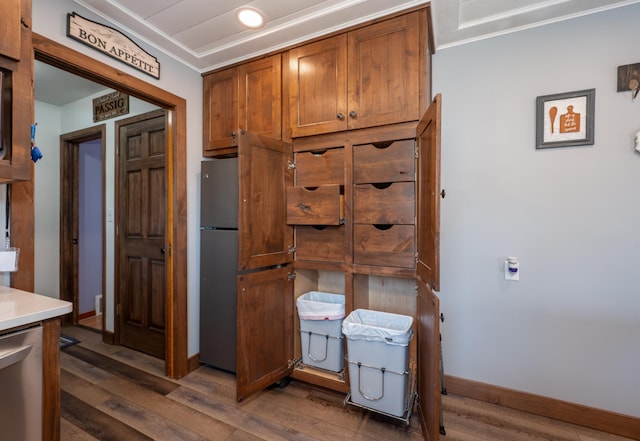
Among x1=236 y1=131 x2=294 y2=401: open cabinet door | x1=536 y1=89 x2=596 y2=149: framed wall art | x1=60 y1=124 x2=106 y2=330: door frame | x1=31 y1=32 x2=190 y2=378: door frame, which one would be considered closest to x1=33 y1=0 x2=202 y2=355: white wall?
x1=31 y1=32 x2=190 y2=378: door frame

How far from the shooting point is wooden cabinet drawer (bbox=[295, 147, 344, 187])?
6.70 feet

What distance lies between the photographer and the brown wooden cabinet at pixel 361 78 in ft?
5.76

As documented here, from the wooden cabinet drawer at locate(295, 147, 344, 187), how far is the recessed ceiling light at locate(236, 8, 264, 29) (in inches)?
34.1

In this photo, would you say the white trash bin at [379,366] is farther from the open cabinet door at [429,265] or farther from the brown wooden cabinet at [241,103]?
the brown wooden cabinet at [241,103]

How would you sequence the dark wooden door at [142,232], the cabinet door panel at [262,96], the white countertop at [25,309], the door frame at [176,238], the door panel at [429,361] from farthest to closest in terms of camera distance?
the dark wooden door at [142,232] → the door frame at [176,238] → the cabinet door panel at [262,96] → the door panel at [429,361] → the white countertop at [25,309]

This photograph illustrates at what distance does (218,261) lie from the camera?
2.36 meters

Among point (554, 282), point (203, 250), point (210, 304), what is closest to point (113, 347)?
point (210, 304)

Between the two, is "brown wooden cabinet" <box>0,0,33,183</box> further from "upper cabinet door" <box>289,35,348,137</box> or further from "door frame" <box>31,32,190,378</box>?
"upper cabinet door" <box>289,35,348,137</box>

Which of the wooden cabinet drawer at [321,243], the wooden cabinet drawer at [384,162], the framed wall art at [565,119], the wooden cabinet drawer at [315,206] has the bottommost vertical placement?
the wooden cabinet drawer at [321,243]

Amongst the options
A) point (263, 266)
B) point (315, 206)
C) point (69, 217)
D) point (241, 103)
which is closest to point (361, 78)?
point (315, 206)

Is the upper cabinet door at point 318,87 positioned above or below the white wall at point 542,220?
above

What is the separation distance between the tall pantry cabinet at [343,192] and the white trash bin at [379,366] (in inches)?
4.8

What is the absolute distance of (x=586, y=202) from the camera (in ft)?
5.80

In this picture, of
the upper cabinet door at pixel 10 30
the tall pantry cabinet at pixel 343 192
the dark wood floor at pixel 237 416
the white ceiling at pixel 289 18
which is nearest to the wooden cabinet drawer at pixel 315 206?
the tall pantry cabinet at pixel 343 192
